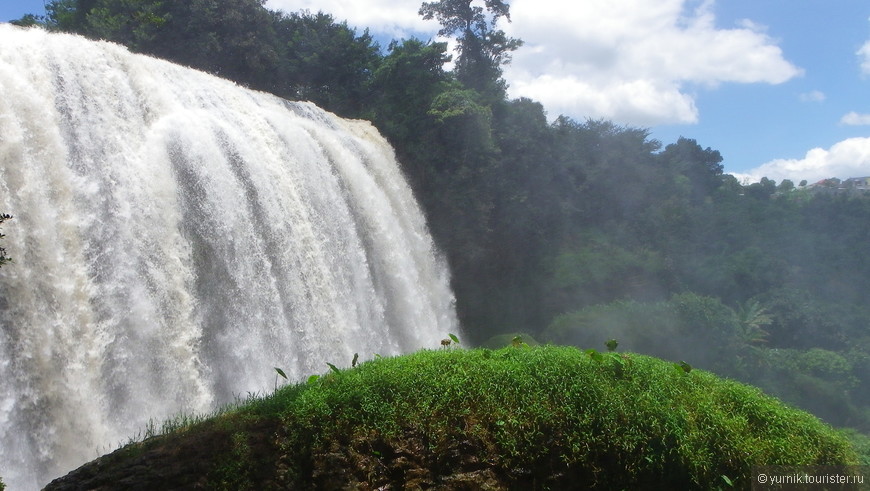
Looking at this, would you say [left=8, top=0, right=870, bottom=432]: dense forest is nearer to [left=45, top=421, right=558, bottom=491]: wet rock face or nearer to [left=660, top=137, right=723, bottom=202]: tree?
[left=660, top=137, right=723, bottom=202]: tree

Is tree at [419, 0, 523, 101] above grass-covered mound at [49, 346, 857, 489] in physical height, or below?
above

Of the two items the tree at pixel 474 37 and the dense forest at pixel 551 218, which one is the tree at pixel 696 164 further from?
the tree at pixel 474 37

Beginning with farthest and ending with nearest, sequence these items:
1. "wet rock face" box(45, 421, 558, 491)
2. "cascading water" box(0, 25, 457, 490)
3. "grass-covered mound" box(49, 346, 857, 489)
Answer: "cascading water" box(0, 25, 457, 490)
"grass-covered mound" box(49, 346, 857, 489)
"wet rock face" box(45, 421, 558, 491)

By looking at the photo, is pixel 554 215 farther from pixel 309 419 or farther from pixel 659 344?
pixel 309 419

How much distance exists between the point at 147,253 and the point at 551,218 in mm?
14840

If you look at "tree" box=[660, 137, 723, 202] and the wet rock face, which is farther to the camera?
"tree" box=[660, 137, 723, 202]

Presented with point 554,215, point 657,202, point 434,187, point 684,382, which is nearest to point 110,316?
point 684,382

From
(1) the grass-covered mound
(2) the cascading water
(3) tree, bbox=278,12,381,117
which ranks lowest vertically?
(1) the grass-covered mound

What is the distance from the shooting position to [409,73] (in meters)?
17.6

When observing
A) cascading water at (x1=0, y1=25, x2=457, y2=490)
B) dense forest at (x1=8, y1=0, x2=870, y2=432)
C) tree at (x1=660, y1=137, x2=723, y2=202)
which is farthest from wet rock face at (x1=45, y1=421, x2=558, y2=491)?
tree at (x1=660, y1=137, x2=723, y2=202)

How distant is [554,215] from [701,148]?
1215 cm

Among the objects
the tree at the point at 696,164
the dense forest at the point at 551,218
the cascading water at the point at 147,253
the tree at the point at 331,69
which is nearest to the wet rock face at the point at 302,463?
the cascading water at the point at 147,253

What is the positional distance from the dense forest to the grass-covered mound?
12.2 metres

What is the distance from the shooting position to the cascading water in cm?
623
